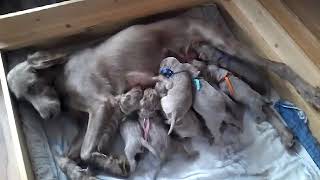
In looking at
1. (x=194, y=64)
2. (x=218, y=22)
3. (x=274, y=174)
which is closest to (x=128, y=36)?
(x=194, y=64)

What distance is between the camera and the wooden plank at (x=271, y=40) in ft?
6.47

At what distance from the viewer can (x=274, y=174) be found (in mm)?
1874

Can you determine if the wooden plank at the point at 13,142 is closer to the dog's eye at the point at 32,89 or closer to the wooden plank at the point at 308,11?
the dog's eye at the point at 32,89

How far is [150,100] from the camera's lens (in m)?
1.92

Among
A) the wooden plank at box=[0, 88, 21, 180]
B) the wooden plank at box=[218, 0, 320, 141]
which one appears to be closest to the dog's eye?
the wooden plank at box=[0, 88, 21, 180]

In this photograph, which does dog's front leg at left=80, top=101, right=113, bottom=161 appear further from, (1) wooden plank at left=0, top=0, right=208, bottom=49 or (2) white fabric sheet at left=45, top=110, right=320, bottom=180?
(1) wooden plank at left=0, top=0, right=208, bottom=49

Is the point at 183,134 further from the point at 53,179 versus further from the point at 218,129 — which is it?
the point at 53,179

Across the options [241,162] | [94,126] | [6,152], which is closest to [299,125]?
[241,162]

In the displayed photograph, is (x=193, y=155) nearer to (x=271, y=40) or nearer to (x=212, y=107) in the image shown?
(x=212, y=107)

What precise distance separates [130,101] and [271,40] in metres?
0.68

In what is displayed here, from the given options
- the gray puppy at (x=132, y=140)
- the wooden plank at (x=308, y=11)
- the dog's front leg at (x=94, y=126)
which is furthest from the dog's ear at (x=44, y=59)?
the wooden plank at (x=308, y=11)

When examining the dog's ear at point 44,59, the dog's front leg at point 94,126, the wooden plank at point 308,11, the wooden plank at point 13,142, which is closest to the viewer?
the wooden plank at point 13,142

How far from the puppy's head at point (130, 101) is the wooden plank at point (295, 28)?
0.72 meters

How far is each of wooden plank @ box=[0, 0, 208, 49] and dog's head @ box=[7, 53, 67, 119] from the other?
0.65ft
